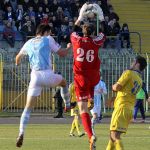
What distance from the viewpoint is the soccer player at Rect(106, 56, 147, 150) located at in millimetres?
16672

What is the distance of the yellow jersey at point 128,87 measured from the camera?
1666cm

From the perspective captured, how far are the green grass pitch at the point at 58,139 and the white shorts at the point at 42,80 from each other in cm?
239

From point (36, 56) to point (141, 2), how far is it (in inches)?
1262

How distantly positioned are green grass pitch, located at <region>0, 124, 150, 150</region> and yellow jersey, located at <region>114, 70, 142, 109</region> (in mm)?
3159

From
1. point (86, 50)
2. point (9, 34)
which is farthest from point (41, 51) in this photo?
point (9, 34)

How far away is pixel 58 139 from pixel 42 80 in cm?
549

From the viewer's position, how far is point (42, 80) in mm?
17516

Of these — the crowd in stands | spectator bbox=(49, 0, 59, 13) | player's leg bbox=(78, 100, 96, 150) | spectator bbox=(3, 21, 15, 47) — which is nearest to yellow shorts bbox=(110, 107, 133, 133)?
player's leg bbox=(78, 100, 96, 150)

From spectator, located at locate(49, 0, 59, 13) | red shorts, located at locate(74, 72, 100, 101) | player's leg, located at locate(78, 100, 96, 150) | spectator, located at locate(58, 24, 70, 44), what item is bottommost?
player's leg, located at locate(78, 100, 96, 150)

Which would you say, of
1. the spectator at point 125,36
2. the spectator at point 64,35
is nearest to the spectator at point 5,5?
the spectator at point 64,35

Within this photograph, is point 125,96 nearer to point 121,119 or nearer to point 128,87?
point 128,87

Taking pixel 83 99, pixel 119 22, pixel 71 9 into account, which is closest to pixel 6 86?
pixel 71 9

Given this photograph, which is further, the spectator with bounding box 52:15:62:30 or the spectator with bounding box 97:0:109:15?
the spectator with bounding box 97:0:109:15

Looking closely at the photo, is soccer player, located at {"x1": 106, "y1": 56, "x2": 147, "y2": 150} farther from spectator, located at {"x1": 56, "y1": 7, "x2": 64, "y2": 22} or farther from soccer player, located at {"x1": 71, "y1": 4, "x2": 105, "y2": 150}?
spectator, located at {"x1": 56, "y1": 7, "x2": 64, "y2": 22}
